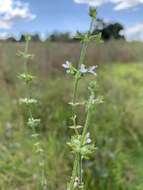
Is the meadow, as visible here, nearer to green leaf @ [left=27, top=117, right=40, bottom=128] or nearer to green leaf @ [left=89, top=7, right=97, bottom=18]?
green leaf @ [left=27, top=117, right=40, bottom=128]

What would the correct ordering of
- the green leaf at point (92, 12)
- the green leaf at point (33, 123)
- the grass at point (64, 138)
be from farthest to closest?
the grass at point (64, 138), the green leaf at point (33, 123), the green leaf at point (92, 12)

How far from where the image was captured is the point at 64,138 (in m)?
3.61

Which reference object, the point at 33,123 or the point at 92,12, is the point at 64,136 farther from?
the point at 92,12

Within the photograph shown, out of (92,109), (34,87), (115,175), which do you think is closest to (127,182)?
(115,175)

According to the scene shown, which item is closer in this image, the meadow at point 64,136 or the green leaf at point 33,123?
the green leaf at point 33,123

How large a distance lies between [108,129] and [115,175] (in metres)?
0.58

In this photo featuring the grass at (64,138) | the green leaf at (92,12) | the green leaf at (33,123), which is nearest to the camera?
the green leaf at (92,12)

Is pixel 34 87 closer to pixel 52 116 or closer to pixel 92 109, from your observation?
pixel 52 116

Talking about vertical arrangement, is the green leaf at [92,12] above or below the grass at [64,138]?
below

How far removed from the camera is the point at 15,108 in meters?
4.52

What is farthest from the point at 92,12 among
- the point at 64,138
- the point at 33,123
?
the point at 64,138

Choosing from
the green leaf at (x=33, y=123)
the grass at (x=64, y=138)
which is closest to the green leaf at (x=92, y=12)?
the green leaf at (x=33, y=123)

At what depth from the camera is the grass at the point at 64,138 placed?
3260 mm

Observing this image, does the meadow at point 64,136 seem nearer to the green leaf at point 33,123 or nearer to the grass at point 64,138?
the grass at point 64,138
